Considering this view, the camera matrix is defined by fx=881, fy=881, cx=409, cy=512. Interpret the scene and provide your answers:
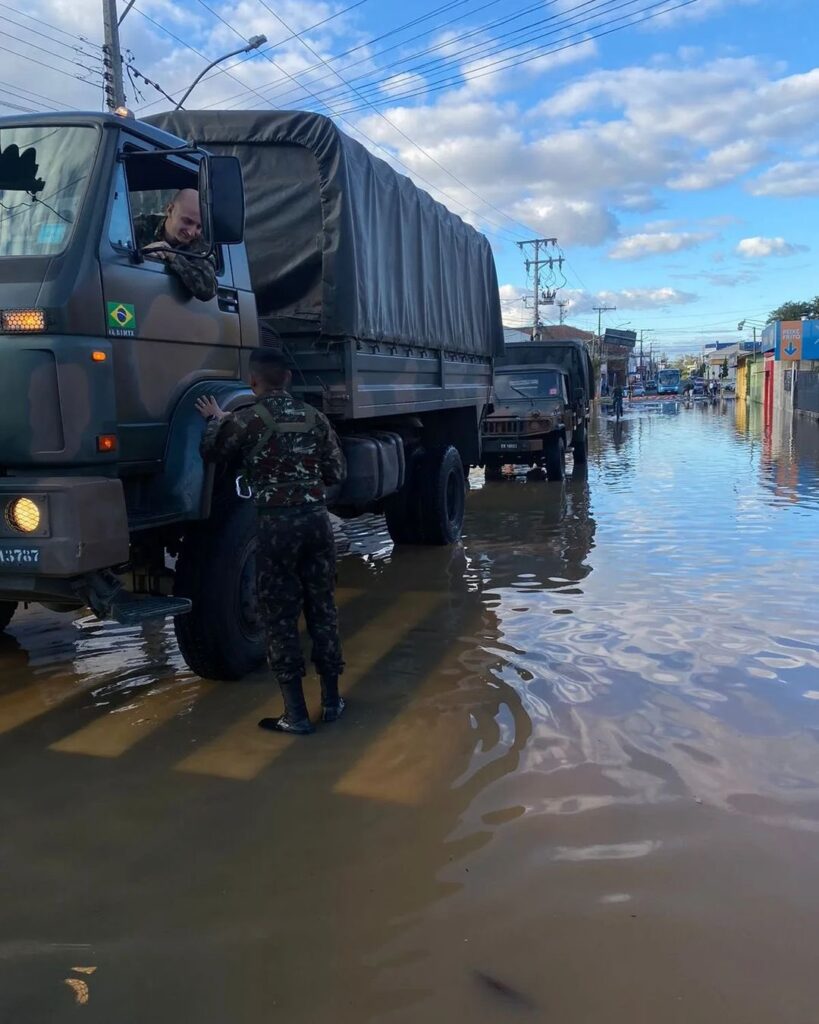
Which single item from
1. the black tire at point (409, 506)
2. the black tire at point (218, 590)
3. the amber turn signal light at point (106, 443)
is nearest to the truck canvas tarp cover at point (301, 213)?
the black tire at point (218, 590)

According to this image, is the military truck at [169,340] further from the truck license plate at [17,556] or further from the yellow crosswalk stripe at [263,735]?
the yellow crosswalk stripe at [263,735]

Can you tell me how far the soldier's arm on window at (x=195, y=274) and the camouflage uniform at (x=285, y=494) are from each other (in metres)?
0.73

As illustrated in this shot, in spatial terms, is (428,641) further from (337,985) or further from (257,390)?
(337,985)

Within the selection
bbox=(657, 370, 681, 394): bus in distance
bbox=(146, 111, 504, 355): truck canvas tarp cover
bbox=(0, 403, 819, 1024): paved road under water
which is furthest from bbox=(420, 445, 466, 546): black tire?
bbox=(657, 370, 681, 394): bus in distance

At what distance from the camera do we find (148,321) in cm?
403

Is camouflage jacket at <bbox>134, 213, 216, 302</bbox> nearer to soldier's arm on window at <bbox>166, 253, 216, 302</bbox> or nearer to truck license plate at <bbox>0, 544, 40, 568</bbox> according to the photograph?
soldier's arm on window at <bbox>166, 253, 216, 302</bbox>

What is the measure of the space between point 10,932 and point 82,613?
3.78 metres

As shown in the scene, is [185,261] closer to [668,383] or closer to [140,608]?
[140,608]

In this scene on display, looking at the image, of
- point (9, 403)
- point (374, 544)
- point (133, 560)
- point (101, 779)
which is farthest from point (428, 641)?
point (374, 544)

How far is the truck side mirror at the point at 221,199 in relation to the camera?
158 inches

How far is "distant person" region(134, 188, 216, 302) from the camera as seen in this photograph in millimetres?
4234

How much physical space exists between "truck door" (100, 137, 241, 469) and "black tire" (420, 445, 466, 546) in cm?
412

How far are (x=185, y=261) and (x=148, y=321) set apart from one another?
412 millimetres

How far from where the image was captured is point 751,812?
3.33 meters
